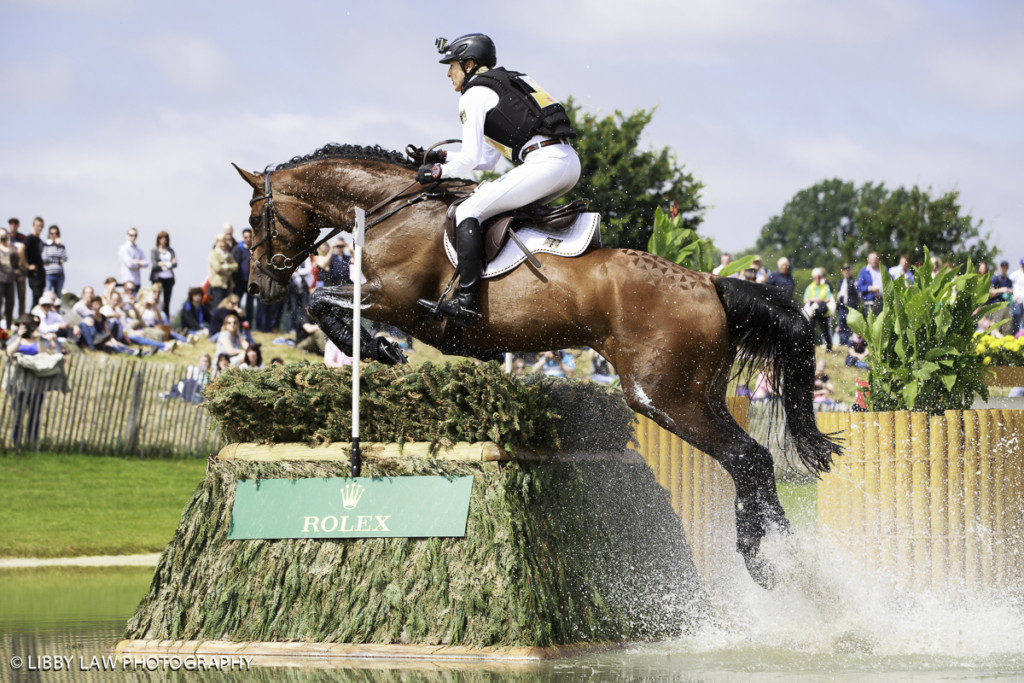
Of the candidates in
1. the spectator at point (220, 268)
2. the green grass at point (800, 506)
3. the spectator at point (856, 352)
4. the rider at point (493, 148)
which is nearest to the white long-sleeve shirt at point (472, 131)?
the rider at point (493, 148)

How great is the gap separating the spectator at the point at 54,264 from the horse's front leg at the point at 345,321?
474 inches

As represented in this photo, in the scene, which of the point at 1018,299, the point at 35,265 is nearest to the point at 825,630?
the point at 1018,299

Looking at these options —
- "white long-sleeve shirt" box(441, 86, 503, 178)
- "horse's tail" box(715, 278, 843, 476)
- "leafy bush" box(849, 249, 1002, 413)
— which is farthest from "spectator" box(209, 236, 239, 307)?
"horse's tail" box(715, 278, 843, 476)

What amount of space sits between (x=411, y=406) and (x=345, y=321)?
0.82 m

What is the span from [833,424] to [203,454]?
1051 centimetres

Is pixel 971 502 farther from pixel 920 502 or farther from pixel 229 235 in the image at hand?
pixel 229 235

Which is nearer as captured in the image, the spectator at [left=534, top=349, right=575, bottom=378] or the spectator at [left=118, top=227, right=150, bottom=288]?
the spectator at [left=534, top=349, right=575, bottom=378]

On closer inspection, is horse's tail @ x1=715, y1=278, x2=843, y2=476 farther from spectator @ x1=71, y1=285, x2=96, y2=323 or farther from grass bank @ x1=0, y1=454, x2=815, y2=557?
spectator @ x1=71, y1=285, x2=96, y2=323

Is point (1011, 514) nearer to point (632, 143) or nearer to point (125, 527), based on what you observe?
point (125, 527)

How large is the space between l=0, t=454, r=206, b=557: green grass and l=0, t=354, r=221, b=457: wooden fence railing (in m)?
0.28

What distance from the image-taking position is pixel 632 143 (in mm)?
25703

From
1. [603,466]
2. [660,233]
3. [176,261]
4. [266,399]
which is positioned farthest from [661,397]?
[176,261]

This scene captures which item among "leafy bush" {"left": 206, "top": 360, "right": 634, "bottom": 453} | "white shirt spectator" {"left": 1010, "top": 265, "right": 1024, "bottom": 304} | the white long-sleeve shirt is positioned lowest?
"leafy bush" {"left": 206, "top": 360, "right": 634, "bottom": 453}

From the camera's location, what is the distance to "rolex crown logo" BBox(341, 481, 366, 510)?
18.4ft
